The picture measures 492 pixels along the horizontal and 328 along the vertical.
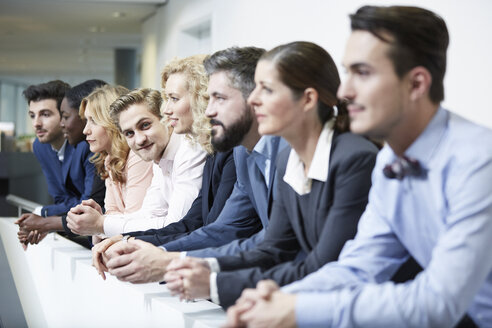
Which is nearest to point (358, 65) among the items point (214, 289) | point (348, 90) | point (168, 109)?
point (348, 90)

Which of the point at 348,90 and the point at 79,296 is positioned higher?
the point at 348,90

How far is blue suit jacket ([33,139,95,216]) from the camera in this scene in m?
3.76

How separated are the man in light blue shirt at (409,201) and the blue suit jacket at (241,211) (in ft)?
2.43

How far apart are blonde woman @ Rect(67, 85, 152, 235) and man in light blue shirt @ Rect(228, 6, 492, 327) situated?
193cm

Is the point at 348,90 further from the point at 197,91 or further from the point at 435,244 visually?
the point at 197,91

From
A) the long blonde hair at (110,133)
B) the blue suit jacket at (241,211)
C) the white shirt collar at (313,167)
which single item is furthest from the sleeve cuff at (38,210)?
the white shirt collar at (313,167)

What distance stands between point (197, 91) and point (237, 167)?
517 millimetres

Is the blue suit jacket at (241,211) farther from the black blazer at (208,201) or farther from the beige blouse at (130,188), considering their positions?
the beige blouse at (130,188)

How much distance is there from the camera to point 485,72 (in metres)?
3.57

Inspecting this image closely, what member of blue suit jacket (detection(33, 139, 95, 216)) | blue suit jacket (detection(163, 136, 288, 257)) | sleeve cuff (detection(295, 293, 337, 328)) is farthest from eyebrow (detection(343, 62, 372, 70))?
blue suit jacket (detection(33, 139, 95, 216))

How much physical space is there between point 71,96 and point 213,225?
1.96 metres

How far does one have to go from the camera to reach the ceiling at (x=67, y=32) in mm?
9984

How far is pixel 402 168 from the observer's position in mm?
1308

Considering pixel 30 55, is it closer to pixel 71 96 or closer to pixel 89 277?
pixel 71 96
